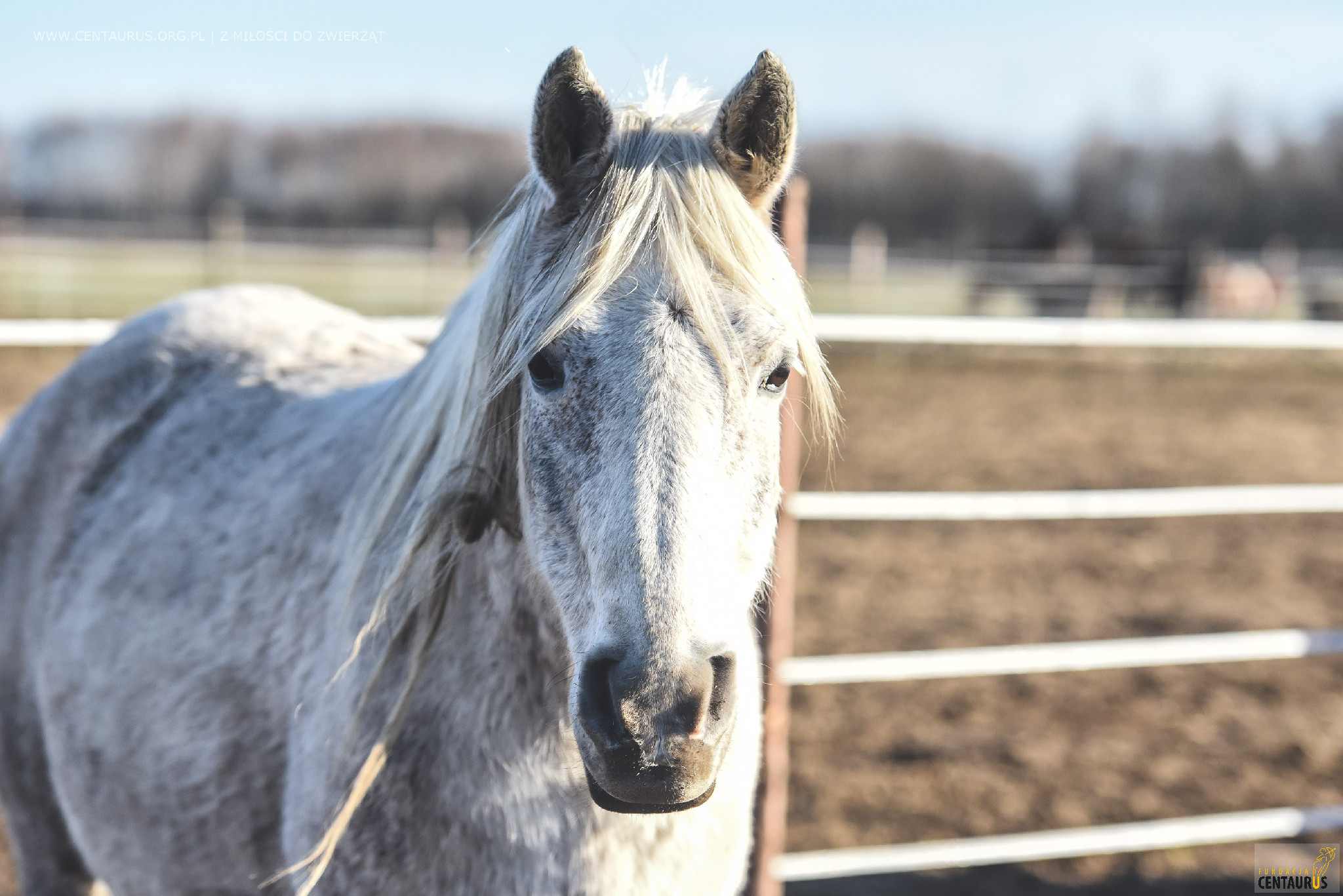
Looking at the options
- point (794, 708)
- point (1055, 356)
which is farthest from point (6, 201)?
point (794, 708)

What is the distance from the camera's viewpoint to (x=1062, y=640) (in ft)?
15.9

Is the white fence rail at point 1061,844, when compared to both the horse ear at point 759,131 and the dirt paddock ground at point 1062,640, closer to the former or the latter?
the dirt paddock ground at point 1062,640

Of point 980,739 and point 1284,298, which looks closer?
point 980,739

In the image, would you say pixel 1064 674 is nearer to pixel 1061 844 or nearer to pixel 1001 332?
pixel 1061 844

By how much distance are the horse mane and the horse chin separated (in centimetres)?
41

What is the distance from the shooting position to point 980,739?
156 inches

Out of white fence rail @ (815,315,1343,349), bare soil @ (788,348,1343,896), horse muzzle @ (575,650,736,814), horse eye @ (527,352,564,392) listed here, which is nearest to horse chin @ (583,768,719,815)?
A: horse muzzle @ (575,650,736,814)

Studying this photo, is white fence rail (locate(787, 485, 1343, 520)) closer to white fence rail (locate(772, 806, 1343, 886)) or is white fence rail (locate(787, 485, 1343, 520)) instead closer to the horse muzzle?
white fence rail (locate(772, 806, 1343, 886))

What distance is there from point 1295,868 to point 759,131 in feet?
10.4

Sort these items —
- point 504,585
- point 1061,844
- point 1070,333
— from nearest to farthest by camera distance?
point 504,585 → point 1061,844 → point 1070,333

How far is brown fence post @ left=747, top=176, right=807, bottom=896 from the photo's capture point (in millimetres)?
2236

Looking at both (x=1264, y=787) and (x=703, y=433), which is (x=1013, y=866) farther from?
(x=703, y=433)

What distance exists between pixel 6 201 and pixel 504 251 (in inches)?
1365

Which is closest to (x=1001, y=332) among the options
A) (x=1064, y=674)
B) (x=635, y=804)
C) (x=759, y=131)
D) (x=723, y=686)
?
(x=759, y=131)
